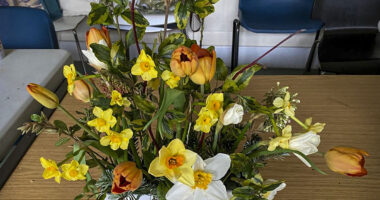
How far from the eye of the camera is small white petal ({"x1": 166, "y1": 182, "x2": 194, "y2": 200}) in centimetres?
41

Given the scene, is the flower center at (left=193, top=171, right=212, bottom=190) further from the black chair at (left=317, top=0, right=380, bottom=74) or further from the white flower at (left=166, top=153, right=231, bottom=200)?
the black chair at (left=317, top=0, right=380, bottom=74)

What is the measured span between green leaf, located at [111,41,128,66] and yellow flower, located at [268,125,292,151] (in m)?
0.22

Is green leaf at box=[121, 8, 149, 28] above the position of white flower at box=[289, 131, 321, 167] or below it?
above

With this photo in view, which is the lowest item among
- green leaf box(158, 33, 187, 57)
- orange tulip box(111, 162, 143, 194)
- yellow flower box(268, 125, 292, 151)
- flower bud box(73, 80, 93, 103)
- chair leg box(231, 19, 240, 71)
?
chair leg box(231, 19, 240, 71)

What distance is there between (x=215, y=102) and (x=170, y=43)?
0.11 meters

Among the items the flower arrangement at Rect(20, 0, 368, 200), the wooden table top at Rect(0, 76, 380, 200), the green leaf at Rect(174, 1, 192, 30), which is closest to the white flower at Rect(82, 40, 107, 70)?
the flower arrangement at Rect(20, 0, 368, 200)

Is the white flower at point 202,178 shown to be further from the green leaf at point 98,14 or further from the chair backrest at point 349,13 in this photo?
the chair backrest at point 349,13

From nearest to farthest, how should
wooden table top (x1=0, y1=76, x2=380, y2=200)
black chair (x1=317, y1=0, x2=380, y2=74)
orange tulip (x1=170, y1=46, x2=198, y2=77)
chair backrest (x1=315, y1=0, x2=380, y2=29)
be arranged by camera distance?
orange tulip (x1=170, y1=46, x2=198, y2=77), wooden table top (x1=0, y1=76, x2=380, y2=200), black chair (x1=317, y1=0, x2=380, y2=74), chair backrest (x1=315, y1=0, x2=380, y2=29)

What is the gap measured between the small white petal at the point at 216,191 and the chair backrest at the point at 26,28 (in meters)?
1.19

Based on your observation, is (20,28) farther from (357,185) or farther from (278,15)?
(278,15)

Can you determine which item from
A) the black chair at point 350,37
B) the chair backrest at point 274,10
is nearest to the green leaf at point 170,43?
the black chair at point 350,37

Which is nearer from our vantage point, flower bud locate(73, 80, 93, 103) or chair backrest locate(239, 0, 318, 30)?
flower bud locate(73, 80, 93, 103)

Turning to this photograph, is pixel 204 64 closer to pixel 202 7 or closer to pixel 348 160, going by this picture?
pixel 202 7

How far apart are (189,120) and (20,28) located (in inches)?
47.4
